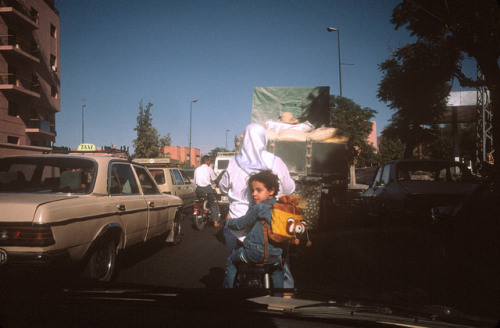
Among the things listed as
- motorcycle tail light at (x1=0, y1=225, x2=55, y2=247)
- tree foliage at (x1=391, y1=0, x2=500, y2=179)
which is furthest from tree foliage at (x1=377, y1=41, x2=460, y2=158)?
motorcycle tail light at (x1=0, y1=225, x2=55, y2=247)

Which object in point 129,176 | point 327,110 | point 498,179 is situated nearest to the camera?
point 498,179

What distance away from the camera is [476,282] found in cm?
422

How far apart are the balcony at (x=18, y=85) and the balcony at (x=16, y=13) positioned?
431cm

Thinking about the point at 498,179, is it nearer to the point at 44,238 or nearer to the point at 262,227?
the point at 262,227

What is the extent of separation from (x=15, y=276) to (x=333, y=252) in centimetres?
507

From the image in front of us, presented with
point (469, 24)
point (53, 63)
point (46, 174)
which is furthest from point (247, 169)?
point (53, 63)

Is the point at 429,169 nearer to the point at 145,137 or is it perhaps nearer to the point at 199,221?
the point at 199,221

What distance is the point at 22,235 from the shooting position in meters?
3.40

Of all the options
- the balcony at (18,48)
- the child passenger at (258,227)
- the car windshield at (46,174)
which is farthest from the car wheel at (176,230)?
the balcony at (18,48)

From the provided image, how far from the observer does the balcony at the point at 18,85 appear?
90.2 ft

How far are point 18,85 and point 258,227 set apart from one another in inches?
1259

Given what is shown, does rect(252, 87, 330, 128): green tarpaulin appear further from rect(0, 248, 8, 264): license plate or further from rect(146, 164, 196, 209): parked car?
Result: rect(0, 248, 8, 264): license plate

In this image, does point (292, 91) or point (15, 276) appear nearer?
point (15, 276)

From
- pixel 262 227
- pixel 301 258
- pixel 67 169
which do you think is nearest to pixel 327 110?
pixel 301 258
